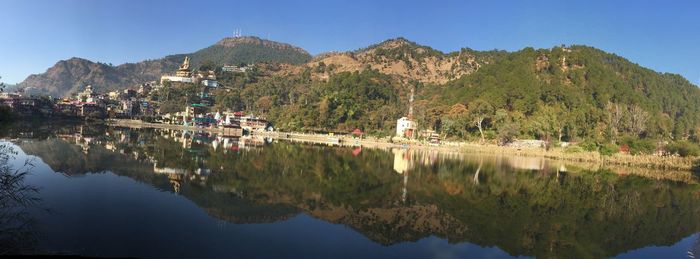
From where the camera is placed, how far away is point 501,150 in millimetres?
65625

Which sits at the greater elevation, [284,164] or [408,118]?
[408,118]

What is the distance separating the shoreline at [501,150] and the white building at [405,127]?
8956 millimetres

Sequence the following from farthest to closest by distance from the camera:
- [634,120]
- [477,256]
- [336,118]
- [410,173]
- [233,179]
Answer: [336,118] → [634,120] → [410,173] → [233,179] → [477,256]

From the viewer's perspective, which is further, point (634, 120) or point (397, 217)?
point (634, 120)

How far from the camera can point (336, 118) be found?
91938 millimetres

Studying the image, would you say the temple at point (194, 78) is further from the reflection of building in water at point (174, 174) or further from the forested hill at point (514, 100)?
the reflection of building in water at point (174, 174)

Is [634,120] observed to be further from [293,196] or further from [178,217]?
[178,217]

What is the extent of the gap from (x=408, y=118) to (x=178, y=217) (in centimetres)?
7949

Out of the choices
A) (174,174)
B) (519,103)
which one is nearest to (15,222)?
(174,174)

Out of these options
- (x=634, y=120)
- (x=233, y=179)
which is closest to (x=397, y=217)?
Answer: (x=233, y=179)

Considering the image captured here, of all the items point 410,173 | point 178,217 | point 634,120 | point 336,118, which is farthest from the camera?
point 336,118

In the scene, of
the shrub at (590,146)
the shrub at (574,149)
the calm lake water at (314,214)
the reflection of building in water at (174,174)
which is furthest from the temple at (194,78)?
the reflection of building in water at (174,174)

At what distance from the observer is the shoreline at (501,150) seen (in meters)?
53.5

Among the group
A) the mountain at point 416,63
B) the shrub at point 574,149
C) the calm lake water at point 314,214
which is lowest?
the calm lake water at point 314,214
